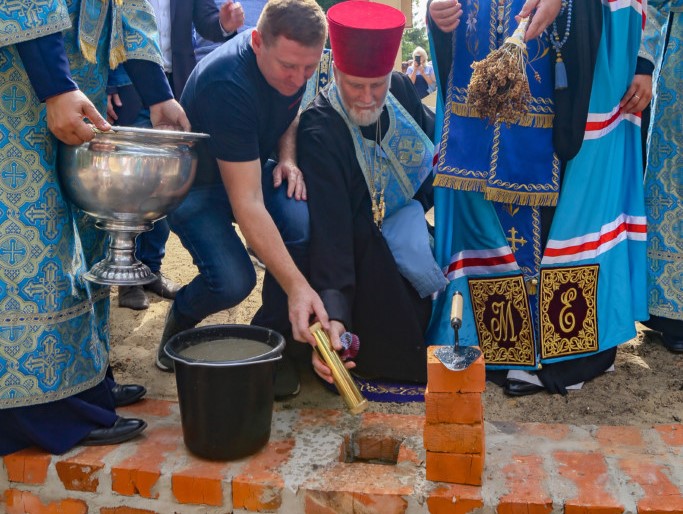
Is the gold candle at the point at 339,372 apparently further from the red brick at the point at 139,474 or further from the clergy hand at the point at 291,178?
the clergy hand at the point at 291,178

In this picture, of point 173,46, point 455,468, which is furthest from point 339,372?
point 173,46

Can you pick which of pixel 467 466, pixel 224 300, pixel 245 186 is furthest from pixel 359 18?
pixel 467 466

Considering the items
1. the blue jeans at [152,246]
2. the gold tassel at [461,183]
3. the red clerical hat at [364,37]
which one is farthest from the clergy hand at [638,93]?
the blue jeans at [152,246]

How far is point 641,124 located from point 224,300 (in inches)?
82.7

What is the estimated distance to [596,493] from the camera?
251 cm

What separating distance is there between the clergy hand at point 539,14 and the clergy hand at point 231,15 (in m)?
1.74

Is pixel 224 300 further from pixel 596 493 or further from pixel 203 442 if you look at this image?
pixel 596 493

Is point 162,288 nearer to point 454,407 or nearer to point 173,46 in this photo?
point 173,46

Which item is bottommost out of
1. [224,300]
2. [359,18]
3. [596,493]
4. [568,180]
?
[596,493]

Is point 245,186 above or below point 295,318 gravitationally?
above

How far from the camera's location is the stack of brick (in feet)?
7.89

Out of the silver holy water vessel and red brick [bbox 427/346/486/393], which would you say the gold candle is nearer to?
red brick [bbox 427/346/486/393]

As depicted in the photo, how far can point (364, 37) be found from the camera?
10.7 feet

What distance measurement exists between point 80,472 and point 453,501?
1.23m
